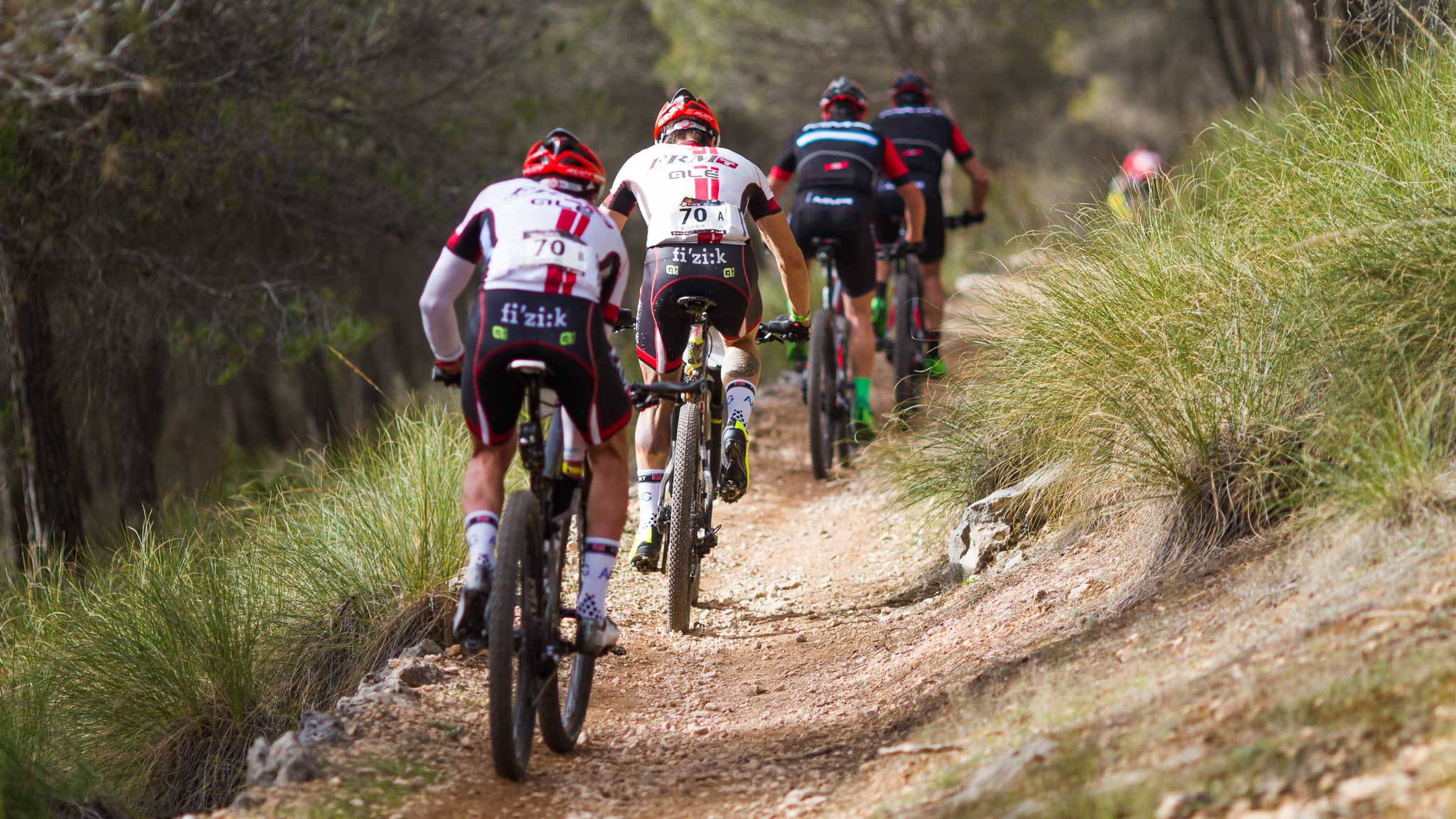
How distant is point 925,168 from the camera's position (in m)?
9.07

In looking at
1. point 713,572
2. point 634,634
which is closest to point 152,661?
point 634,634

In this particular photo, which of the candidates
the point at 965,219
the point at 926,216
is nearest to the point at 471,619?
the point at 926,216

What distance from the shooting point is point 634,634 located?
18.9 feet

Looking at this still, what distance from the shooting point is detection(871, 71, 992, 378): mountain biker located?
9.02m

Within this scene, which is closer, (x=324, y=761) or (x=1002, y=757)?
(x=1002, y=757)

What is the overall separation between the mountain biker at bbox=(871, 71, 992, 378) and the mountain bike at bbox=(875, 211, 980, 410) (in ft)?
0.28

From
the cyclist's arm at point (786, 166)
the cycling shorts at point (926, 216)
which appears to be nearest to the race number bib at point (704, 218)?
the cyclist's arm at point (786, 166)

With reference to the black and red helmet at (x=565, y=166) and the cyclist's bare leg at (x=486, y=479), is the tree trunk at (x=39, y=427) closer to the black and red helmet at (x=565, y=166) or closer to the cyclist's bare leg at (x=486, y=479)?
the cyclist's bare leg at (x=486, y=479)

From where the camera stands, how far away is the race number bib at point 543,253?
380 centimetres

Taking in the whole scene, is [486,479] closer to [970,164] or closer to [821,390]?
[821,390]

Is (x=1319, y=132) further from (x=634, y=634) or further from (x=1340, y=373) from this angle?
(x=634, y=634)

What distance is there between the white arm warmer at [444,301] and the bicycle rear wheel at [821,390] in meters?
3.72

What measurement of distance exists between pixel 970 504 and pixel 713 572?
1563 mm

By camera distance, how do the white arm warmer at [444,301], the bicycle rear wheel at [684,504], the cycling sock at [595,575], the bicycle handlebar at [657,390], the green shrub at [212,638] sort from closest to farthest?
the white arm warmer at [444,301] → the cycling sock at [595,575] → the bicycle handlebar at [657,390] → the green shrub at [212,638] → the bicycle rear wheel at [684,504]
